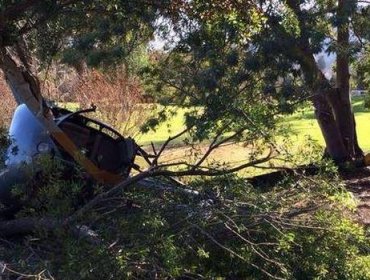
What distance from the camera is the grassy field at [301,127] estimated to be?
348 inches

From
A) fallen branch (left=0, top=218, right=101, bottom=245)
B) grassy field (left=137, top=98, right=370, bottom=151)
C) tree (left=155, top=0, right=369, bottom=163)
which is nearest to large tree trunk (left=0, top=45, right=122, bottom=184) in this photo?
fallen branch (left=0, top=218, right=101, bottom=245)

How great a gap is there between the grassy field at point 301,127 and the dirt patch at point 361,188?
97cm

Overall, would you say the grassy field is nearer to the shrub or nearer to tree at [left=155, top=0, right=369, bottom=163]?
tree at [left=155, top=0, right=369, bottom=163]

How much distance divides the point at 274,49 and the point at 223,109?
112 inches

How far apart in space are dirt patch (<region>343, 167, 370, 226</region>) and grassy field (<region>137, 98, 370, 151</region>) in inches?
38.1

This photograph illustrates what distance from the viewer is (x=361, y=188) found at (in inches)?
439

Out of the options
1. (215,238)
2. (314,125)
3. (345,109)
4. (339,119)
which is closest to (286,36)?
(215,238)

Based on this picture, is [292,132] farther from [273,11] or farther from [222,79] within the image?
[222,79]

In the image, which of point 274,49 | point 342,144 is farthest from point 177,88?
point 342,144

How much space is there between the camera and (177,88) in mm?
10375

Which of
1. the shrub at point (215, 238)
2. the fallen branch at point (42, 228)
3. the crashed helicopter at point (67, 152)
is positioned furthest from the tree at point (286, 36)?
the fallen branch at point (42, 228)

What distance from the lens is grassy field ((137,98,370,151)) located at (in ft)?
29.0

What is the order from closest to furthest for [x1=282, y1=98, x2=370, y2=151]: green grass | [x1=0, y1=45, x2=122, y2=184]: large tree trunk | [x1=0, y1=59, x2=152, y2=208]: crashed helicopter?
[x1=0, y1=59, x2=152, y2=208]: crashed helicopter
[x1=0, y1=45, x2=122, y2=184]: large tree trunk
[x1=282, y1=98, x2=370, y2=151]: green grass

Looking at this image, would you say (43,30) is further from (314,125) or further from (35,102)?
(314,125)
